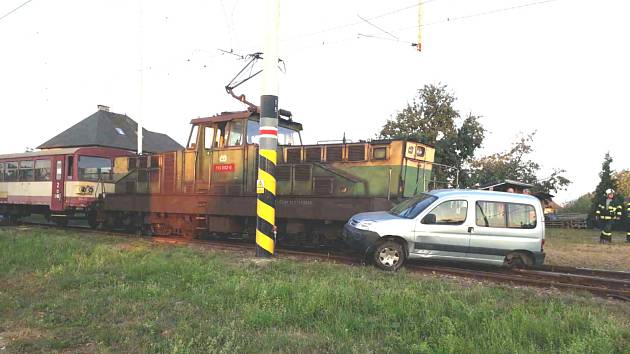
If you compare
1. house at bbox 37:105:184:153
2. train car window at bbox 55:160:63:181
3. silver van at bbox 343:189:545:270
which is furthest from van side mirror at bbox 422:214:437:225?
house at bbox 37:105:184:153

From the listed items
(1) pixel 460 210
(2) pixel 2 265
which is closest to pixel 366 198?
(1) pixel 460 210

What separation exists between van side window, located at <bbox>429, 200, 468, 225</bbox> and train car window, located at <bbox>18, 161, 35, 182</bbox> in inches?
697

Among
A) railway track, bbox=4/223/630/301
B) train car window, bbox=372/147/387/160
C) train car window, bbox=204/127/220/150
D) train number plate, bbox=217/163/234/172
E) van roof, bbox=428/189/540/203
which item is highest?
train car window, bbox=204/127/220/150

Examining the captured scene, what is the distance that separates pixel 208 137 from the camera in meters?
14.4

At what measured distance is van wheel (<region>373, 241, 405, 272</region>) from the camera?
9438 millimetres

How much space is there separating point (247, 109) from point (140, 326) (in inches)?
352

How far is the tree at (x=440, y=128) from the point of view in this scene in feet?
80.8

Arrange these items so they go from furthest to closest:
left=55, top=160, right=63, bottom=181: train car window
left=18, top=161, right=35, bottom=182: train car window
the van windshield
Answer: left=18, top=161, right=35, bottom=182: train car window < left=55, top=160, right=63, bottom=181: train car window < the van windshield

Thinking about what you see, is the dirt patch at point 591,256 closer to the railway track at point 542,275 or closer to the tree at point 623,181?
the railway track at point 542,275

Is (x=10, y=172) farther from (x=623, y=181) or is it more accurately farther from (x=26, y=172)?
(x=623, y=181)

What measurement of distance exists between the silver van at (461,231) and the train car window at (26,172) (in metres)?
16.6

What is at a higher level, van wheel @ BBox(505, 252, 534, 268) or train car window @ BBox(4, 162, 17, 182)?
train car window @ BBox(4, 162, 17, 182)

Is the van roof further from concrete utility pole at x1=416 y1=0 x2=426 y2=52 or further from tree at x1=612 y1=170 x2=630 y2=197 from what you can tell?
tree at x1=612 y1=170 x2=630 y2=197

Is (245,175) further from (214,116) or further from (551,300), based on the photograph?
(551,300)
